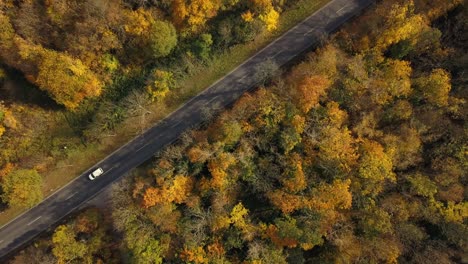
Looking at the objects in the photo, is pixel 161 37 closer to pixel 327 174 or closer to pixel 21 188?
pixel 21 188

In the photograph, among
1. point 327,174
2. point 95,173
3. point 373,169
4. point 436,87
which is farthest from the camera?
point 95,173

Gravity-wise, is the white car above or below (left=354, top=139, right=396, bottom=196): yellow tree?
above

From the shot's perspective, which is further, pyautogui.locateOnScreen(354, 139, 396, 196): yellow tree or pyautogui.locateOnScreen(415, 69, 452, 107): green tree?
pyautogui.locateOnScreen(415, 69, 452, 107): green tree

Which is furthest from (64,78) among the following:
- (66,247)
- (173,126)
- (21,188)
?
(66,247)

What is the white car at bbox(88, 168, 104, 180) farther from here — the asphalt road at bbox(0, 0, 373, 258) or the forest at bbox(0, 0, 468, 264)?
the forest at bbox(0, 0, 468, 264)

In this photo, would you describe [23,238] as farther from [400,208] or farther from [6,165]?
[400,208]

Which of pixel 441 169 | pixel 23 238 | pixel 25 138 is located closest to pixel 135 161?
pixel 25 138

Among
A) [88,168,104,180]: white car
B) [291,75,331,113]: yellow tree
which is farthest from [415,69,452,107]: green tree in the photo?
[88,168,104,180]: white car
